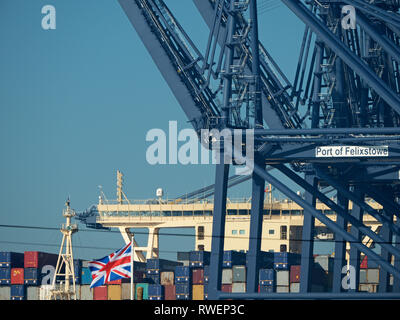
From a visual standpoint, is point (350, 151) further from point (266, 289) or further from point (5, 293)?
point (5, 293)

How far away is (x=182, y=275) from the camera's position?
62406mm

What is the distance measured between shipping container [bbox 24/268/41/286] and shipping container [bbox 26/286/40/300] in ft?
1.21

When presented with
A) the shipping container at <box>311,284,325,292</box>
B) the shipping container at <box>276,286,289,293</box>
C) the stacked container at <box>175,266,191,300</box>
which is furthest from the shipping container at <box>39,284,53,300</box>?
the shipping container at <box>311,284,325,292</box>

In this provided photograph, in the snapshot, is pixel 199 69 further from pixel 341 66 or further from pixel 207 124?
pixel 341 66

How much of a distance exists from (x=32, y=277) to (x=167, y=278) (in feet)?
28.2

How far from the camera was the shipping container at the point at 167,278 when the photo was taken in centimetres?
6412

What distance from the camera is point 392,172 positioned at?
1970 inches

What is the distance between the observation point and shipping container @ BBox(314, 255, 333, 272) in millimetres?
66938

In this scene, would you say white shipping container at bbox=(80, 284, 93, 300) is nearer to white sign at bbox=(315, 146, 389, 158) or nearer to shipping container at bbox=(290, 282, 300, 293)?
shipping container at bbox=(290, 282, 300, 293)

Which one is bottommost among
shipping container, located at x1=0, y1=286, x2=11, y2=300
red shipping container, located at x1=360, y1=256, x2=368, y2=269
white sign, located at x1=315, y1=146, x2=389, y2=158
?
shipping container, located at x1=0, y1=286, x2=11, y2=300

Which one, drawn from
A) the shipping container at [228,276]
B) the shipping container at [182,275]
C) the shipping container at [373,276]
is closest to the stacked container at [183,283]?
the shipping container at [182,275]

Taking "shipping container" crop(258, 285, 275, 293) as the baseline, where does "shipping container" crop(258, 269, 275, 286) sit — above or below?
above
